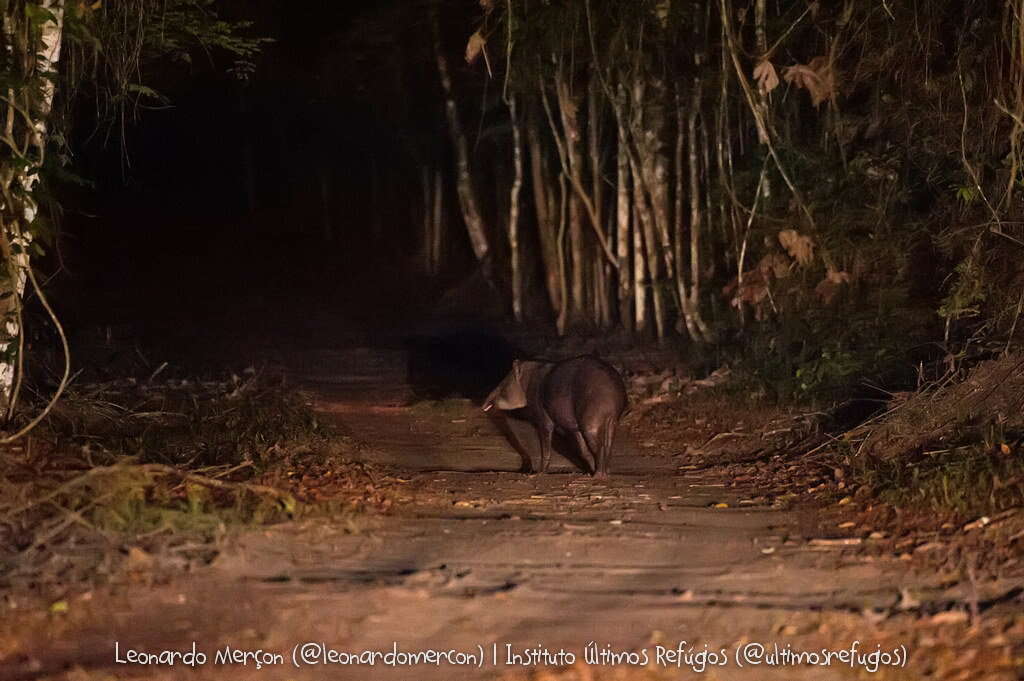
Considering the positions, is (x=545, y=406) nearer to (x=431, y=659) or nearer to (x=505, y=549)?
(x=505, y=549)

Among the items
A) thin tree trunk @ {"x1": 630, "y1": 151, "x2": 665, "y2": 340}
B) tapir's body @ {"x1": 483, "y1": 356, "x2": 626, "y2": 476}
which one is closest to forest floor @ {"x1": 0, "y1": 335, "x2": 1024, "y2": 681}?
tapir's body @ {"x1": 483, "y1": 356, "x2": 626, "y2": 476}

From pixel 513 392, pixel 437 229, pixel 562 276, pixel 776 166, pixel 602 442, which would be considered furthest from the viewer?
pixel 437 229

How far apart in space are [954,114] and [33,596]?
331 inches

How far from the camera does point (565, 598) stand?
5.58 meters

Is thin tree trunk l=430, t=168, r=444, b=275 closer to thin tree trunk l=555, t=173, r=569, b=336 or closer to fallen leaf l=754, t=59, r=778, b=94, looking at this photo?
thin tree trunk l=555, t=173, r=569, b=336

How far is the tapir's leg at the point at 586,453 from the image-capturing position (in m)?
9.74

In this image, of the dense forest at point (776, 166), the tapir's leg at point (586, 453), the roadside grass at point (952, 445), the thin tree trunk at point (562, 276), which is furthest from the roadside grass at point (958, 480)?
the thin tree trunk at point (562, 276)

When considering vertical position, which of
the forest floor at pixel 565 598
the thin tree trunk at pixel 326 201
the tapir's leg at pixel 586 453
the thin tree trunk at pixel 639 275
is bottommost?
the tapir's leg at pixel 586 453

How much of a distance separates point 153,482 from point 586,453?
4.34 meters

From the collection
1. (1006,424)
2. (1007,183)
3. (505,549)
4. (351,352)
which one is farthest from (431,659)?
(351,352)

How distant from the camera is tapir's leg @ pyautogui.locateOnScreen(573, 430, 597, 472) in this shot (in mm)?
9742

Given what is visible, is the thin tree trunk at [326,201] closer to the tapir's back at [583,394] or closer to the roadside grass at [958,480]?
the tapir's back at [583,394]

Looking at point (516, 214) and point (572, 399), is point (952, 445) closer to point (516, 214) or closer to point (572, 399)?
point (572, 399)

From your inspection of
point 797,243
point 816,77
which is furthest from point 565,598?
point 797,243
